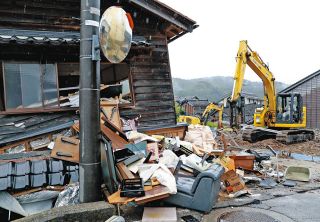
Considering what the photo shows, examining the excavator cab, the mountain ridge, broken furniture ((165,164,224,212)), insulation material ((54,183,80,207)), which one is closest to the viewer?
broken furniture ((165,164,224,212))

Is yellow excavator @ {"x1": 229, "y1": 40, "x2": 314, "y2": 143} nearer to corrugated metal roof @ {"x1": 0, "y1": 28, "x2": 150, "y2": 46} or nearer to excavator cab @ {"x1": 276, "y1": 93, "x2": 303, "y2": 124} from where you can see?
excavator cab @ {"x1": 276, "y1": 93, "x2": 303, "y2": 124}

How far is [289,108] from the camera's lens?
58.2 feet

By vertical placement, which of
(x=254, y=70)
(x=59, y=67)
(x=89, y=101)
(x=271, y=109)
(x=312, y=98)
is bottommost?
(x=271, y=109)

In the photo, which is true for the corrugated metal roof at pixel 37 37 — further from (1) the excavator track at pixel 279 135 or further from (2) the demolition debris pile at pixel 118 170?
(1) the excavator track at pixel 279 135

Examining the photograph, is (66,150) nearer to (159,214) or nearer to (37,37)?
(159,214)

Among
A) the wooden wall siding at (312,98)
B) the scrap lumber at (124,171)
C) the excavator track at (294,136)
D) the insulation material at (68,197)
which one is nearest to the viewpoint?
the scrap lumber at (124,171)

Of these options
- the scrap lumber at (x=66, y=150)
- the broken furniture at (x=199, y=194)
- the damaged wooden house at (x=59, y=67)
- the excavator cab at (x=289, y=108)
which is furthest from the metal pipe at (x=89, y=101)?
the excavator cab at (x=289, y=108)

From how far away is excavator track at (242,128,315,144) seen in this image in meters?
16.0

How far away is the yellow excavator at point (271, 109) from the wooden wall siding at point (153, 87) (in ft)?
27.1

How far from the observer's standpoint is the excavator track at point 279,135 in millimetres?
16031

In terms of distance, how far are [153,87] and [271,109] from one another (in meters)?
12.4

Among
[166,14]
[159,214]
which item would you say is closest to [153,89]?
[166,14]

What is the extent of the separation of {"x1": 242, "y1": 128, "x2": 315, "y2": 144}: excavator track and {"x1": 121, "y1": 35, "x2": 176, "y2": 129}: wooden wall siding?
9.51m

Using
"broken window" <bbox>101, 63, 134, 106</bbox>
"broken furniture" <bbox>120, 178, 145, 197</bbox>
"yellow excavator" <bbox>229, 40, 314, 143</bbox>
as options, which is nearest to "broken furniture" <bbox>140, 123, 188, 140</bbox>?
"broken window" <bbox>101, 63, 134, 106</bbox>
